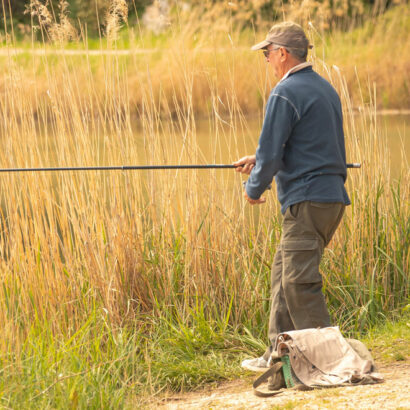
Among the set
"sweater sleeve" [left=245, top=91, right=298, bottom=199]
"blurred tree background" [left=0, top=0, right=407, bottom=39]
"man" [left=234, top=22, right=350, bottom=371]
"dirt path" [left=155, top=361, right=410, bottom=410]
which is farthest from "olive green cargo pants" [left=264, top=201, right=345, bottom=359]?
"blurred tree background" [left=0, top=0, right=407, bottom=39]

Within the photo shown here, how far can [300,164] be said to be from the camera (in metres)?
2.93

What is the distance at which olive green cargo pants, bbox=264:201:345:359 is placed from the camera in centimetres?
296

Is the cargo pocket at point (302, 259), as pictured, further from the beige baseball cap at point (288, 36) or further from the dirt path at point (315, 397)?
the beige baseball cap at point (288, 36)

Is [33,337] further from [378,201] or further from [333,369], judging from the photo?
[378,201]

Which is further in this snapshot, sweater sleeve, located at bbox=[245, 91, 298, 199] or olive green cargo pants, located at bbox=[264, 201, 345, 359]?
olive green cargo pants, located at bbox=[264, 201, 345, 359]

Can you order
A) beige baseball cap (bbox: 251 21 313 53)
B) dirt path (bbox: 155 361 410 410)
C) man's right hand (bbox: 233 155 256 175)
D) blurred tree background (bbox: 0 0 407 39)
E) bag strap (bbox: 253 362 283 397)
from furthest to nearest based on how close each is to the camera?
blurred tree background (bbox: 0 0 407 39) → man's right hand (bbox: 233 155 256 175) → beige baseball cap (bbox: 251 21 313 53) → bag strap (bbox: 253 362 283 397) → dirt path (bbox: 155 361 410 410)

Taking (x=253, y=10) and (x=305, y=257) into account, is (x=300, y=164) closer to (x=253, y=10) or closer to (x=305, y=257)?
(x=305, y=257)

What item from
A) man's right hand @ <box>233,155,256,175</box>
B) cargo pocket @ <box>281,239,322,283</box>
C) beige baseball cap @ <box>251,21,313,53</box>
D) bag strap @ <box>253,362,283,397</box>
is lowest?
bag strap @ <box>253,362,283,397</box>

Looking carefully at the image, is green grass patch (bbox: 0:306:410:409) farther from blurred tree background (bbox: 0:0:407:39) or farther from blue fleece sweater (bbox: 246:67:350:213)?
blurred tree background (bbox: 0:0:407:39)

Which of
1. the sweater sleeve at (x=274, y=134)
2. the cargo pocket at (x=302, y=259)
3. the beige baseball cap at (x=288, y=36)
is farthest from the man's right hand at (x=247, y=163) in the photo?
the beige baseball cap at (x=288, y=36)

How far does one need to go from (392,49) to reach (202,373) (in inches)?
378

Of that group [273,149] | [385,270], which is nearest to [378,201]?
[385,270]

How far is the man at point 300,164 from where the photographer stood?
2.88 meters

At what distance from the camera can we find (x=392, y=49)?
38.8ft
